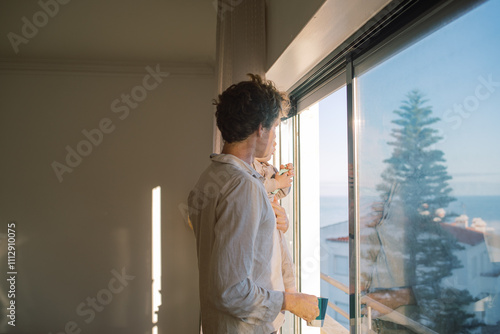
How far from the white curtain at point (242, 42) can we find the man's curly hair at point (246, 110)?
846 millimetres

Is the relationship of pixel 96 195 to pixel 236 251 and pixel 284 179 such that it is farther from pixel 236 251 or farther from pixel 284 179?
pixel 236 251

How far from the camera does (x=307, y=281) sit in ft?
7.86

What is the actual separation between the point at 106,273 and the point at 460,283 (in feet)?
10.7

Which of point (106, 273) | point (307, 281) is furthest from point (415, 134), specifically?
point (106, 273)

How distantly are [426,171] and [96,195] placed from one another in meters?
3.15

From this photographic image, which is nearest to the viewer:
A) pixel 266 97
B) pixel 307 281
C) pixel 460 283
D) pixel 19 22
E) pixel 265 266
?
pixel 460 283

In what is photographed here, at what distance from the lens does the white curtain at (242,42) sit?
78.3 inches

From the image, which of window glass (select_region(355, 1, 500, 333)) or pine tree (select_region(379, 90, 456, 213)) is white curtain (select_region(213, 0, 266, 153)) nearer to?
window glass (select_region(355, 1, 500, 333))

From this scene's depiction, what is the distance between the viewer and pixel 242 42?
2.00m

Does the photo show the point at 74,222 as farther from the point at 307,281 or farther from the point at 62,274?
the point at 307,281

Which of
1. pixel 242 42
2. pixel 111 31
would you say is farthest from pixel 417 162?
pixel 111 31

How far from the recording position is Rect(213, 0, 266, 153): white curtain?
1.99 m

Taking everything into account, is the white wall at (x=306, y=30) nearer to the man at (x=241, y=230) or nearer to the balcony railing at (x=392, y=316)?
A: the man at (x=241, y=230)

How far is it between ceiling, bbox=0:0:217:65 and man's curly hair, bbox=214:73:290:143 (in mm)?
1509
